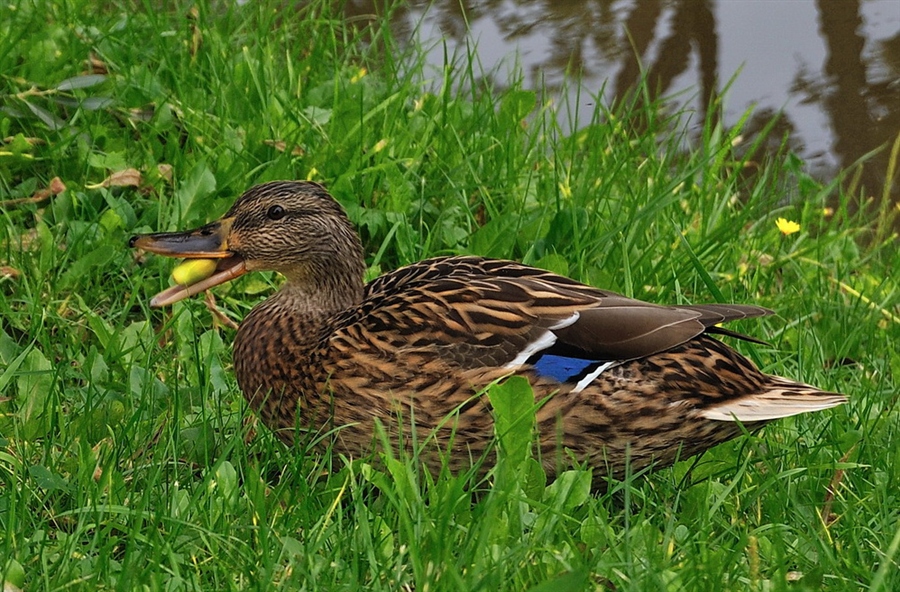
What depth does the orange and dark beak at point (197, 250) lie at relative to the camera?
3850mm

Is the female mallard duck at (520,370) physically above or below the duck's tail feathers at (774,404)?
above

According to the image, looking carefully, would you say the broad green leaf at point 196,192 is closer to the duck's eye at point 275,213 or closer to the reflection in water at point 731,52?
the duck's eye at point 275,213

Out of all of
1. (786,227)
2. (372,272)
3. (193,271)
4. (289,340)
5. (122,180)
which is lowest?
(786,227)

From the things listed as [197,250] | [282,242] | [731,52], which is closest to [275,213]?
[282,242]

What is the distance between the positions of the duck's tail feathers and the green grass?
153 millimetres

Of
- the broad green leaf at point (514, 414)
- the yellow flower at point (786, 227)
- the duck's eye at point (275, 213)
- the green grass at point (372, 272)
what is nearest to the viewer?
the green grass at point (372, 272)

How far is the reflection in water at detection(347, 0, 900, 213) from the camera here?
22.2 feet

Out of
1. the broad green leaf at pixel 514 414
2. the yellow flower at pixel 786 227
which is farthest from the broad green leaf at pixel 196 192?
the yellow flower at pixel 786 227

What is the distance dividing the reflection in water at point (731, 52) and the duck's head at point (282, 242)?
271 centimetres

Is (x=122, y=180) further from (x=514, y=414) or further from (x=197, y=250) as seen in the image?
(x=514, y=414)

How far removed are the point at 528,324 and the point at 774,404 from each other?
0.69 m

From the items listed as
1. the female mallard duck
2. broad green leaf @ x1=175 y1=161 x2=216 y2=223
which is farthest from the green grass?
the female mallard duck

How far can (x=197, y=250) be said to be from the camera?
391cm

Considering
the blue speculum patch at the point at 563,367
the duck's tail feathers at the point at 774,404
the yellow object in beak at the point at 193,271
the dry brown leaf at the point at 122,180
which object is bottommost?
the duck's tail feathers at the point at 774,404
